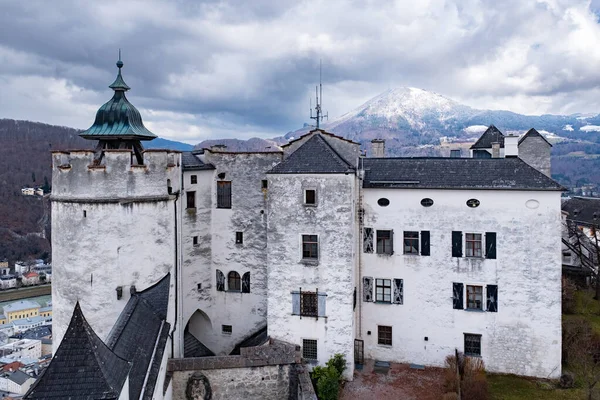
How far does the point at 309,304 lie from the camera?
72.1 feet

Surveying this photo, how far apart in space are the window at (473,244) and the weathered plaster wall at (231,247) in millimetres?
10435

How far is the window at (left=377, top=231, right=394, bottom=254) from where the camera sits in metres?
24.2

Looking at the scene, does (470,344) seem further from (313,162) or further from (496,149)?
(496,149)

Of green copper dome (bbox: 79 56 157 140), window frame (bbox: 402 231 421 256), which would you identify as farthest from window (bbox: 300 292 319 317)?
green copper dome (bbox: 79 56 157 140)

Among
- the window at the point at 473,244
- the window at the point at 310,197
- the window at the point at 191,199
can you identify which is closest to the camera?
the window at the point at 310,197

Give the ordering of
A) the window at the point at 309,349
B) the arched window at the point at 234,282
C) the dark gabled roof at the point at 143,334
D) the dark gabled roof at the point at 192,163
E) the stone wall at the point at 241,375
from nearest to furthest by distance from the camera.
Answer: the dark gabled roof at the point at 143,334 < the stone wall at the point at 241,375 < the window at the point at 309,349 < the dark gabled roof at the point at 192,163 < the arched window at the point at 234,282

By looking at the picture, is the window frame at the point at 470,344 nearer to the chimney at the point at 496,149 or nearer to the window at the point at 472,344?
the window at the point at 472,344

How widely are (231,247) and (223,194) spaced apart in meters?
2.97

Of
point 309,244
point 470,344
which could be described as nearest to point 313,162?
point 309,244

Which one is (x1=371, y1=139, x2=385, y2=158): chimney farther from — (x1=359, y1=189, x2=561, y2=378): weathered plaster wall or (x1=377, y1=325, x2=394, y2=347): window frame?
(x1=377, y1=325, x2=394, y2=347): window frame

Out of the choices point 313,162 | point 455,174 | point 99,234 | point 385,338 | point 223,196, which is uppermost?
point 313,162

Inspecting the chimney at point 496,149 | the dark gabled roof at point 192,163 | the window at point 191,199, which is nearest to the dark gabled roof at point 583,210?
the chimney at point 496,149

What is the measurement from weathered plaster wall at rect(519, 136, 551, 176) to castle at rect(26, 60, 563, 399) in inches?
432

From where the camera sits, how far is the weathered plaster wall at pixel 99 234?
792 inches
